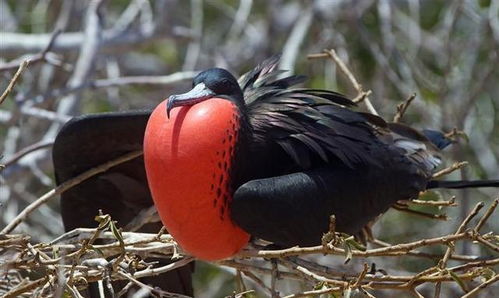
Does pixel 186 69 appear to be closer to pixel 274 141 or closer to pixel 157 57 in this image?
pixel 157 57

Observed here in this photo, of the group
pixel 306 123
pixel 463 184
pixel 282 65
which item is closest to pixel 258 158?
pixel 306 123

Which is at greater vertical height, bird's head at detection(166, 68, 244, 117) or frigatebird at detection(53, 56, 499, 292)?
bird's head at detection(166, 68, 244, 117)

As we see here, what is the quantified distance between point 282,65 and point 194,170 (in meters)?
1.67

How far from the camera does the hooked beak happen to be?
2.54 metres

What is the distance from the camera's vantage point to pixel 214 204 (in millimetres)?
2600

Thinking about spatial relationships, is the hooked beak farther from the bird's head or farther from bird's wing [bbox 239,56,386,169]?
bird's wing [bbox 239,56,386,169]

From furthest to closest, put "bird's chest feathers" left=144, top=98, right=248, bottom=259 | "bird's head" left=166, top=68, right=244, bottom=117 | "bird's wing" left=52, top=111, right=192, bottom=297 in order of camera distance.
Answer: "bird's wing" left=52, top=111, right=192, bottom=297 → "bird's head" left=166, top=68, right=244, bottom=117 → "bird's chest feathers" left=144, top=98, right=248, bottom=259

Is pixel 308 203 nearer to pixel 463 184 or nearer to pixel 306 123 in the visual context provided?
pixel 306 123

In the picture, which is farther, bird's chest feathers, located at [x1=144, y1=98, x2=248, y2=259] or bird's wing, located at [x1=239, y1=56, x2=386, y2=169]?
bird's wing, located at [x1=239, y1=56, x2=386, y2=169]

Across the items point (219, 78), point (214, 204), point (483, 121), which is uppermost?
point (219, 78)

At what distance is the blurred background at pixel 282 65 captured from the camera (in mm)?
3850

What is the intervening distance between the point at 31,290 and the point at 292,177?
0.69 m

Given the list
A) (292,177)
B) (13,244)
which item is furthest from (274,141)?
(13,244)

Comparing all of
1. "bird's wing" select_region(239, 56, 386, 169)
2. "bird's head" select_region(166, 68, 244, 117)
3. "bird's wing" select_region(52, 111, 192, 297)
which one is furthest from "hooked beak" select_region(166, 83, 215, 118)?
"bird's wing" select_region(52, 111, 192, 297)
